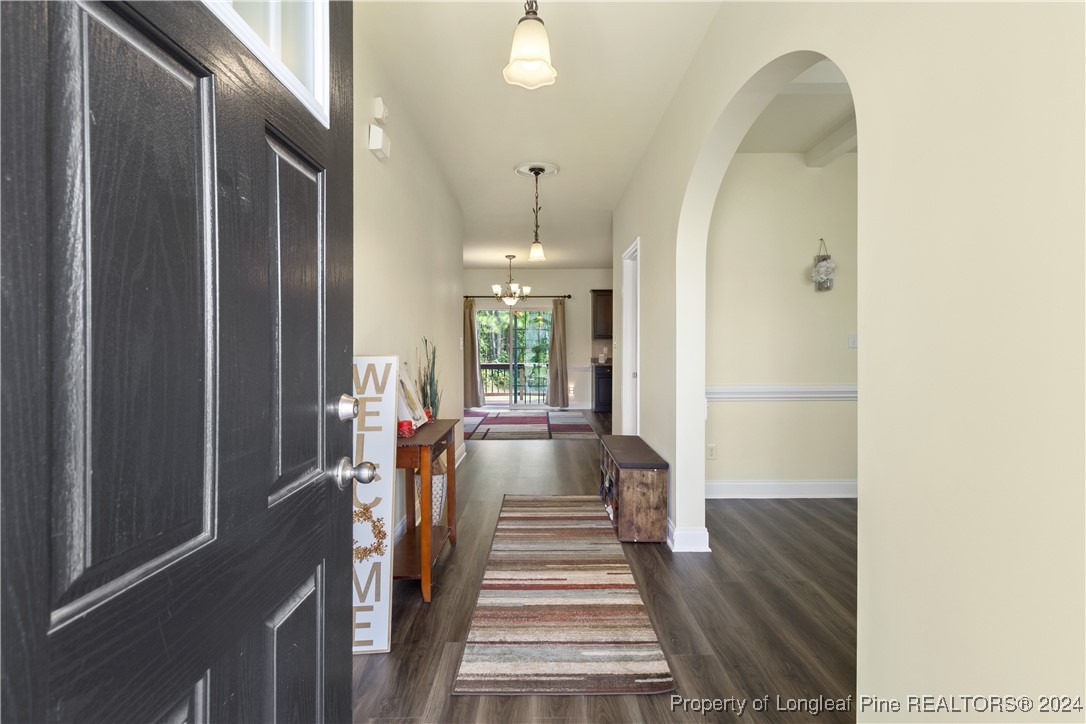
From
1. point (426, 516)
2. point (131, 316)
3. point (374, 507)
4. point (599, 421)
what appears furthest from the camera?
point (599, 421)

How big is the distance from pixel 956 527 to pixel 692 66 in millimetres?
2440

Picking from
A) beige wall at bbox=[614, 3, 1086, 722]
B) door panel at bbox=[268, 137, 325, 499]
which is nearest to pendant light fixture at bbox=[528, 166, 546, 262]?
beige wall at bbox=[614, 3, 1086, 722]

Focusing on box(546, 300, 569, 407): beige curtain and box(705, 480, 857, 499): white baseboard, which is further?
box(546, 300, 569, 407): beige curtain

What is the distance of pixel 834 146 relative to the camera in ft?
10.9

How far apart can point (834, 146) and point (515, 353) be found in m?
7.04

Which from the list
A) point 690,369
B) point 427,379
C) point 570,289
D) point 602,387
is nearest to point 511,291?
point 570,289

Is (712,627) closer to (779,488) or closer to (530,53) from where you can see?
(779,488)

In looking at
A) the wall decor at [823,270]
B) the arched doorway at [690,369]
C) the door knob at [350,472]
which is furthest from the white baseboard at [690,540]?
the door knob at [350,472]

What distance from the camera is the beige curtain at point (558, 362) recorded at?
367 inches

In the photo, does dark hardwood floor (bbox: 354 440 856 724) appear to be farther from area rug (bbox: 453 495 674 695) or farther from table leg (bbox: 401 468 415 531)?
table leg (bbox: 401 468 415 531)

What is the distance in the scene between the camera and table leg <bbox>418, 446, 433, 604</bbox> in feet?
6.91

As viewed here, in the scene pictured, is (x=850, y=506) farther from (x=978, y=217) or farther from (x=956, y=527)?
(x=978, y=217)

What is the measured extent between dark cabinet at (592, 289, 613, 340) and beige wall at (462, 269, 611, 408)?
214 mm

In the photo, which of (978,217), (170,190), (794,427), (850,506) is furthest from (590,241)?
(170,190)
